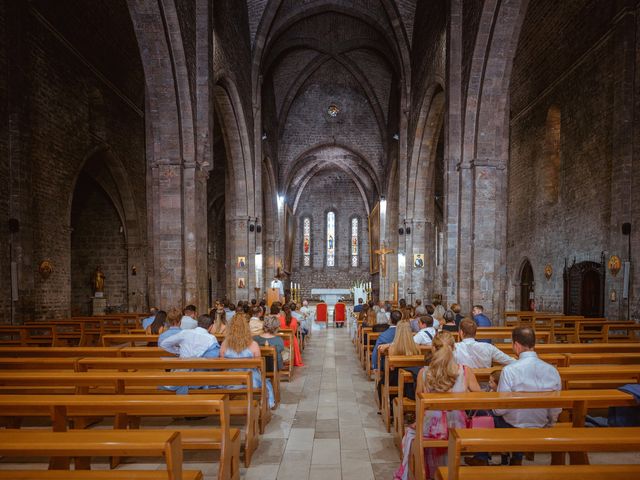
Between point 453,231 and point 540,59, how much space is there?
966cm

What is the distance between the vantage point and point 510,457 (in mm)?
3402

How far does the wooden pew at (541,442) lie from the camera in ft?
6.47

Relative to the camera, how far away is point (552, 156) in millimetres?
16484

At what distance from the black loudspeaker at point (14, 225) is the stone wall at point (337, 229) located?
26.8 m

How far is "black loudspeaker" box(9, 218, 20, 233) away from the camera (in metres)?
10.2

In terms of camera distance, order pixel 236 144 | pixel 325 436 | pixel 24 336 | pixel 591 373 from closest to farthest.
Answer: pixel 591 373 < pixel 325 436 < pixel 24 336 < pixel 236 144

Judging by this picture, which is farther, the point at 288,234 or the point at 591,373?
the point at 288,234

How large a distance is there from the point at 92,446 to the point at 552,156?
18065 millimetres

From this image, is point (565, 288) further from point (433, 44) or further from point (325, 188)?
point (325, 188)

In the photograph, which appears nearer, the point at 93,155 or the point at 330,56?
the point at 93,155

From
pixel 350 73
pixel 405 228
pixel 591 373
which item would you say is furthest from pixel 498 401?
pixel 350 73

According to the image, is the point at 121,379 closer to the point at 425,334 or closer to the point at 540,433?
the point at 540,433

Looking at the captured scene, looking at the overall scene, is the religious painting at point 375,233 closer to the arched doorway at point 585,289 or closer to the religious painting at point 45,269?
the arched doorway at point 585,289

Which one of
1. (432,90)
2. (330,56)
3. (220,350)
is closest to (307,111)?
(330,56)
